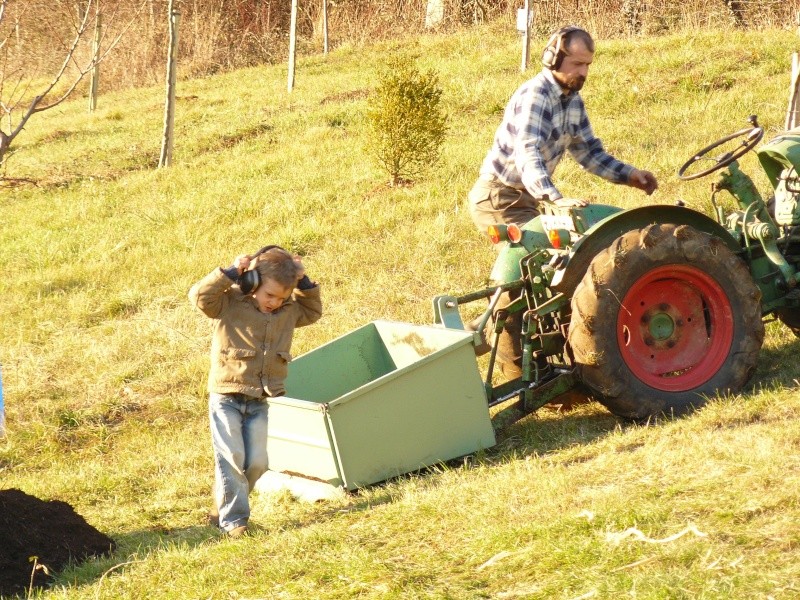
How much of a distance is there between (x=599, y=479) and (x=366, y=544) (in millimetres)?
1100

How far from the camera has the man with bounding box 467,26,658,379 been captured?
6.03 metres

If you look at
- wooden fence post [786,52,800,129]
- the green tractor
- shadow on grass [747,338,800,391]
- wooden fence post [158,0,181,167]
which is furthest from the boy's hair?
wooden fence post [158,0,181,167]

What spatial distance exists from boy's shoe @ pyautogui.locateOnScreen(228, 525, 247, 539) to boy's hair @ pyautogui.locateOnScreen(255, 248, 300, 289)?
1.18 m

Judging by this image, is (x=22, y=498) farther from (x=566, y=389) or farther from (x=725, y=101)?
(x=725, y=101)

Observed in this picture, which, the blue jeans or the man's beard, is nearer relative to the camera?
the blue jeans

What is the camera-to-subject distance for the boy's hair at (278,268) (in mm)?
5242

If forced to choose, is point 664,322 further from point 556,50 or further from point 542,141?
point 556,50

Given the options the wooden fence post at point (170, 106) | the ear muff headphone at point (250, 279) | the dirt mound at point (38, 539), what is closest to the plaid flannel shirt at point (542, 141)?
the ear muff headphone at point (250, 279)

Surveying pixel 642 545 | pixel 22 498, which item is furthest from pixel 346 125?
pixel 642 545

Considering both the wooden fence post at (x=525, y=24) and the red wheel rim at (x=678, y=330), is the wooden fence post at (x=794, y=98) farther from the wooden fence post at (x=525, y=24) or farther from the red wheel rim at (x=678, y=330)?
the wooden fence post at (x=525, y=24)

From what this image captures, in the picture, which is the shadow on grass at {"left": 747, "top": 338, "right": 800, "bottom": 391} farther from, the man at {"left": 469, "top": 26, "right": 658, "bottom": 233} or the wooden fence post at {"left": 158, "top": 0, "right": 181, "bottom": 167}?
the wooden fence post at {"left": 158, "top": 0, "right": 181, "bottom": 167}

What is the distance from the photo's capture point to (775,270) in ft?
20.5

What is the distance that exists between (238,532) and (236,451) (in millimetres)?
384

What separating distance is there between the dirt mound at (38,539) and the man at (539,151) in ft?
7.36
